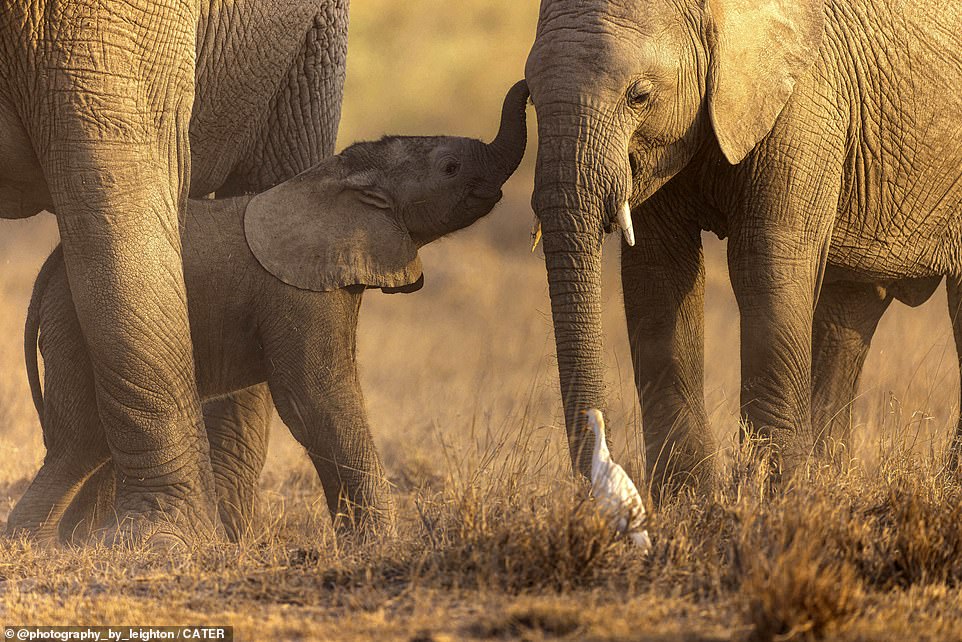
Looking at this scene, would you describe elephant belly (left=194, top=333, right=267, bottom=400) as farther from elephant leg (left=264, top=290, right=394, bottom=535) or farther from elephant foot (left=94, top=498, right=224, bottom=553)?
elephant foot (left=94, top=498, right=224, bottom=553)

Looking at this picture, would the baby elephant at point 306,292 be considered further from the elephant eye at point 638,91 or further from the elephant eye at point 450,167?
the elephant eye at point 638,91

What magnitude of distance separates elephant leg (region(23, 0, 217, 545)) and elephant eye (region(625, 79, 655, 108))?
63.8 inches

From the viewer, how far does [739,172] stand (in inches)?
234

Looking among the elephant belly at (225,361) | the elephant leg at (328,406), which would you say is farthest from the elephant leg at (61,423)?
the elephant leg at (328,406)

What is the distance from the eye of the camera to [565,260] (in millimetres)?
5551

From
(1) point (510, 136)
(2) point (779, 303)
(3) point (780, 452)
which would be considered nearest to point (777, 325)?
(2) point (779, 303)

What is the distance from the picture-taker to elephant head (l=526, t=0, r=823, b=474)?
217 inches

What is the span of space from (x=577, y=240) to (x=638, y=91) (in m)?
0.57

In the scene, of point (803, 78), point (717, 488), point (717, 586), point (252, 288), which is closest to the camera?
point (717, 586)

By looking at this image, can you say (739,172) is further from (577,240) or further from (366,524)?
(366,524)

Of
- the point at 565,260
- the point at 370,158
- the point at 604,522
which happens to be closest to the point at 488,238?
the point at 370,158

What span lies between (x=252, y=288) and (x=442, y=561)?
6.27ft

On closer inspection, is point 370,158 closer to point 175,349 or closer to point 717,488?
point 175,349

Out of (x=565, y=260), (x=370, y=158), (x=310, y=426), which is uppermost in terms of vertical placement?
(x=370, y=158)
